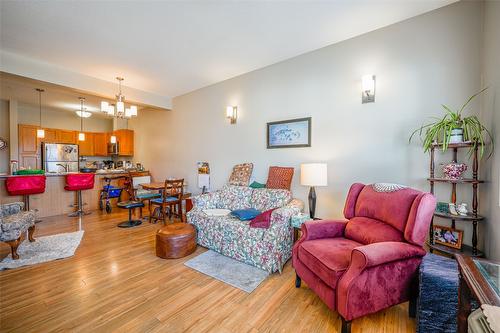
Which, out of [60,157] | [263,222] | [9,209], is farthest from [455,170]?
[60,157]

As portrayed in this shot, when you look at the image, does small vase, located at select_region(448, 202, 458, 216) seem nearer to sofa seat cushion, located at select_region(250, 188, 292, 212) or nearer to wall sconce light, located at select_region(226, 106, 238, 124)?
sofa seat cushion, located at select_region(250, 188, 292, 212)

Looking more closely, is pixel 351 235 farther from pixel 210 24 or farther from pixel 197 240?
pixel 210 24

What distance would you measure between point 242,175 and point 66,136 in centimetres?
674

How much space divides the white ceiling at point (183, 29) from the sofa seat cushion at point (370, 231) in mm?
2307

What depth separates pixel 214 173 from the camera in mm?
4555

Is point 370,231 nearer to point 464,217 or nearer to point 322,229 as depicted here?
point 322,229

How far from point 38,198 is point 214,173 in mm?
A: 3802

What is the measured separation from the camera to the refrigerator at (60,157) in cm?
621

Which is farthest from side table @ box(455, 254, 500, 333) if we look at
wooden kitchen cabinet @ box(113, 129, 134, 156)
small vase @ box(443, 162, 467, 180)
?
wooden kitchen cabinet @ box(113, 129, 134, 156)

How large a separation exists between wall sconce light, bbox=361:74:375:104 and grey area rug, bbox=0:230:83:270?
4.45 meters

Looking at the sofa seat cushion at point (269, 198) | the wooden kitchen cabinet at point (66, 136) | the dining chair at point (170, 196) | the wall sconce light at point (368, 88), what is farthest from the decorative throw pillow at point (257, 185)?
the wooden kitchen cabinet at point (66, 136)

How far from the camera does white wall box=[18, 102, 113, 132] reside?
6320 millimetres

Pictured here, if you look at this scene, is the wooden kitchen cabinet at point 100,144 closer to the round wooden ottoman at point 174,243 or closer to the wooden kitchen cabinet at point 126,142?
the wooden kitchen cabinet at point 126,142

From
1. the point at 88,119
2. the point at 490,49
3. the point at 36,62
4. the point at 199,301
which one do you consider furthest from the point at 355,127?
the point at 88,119
